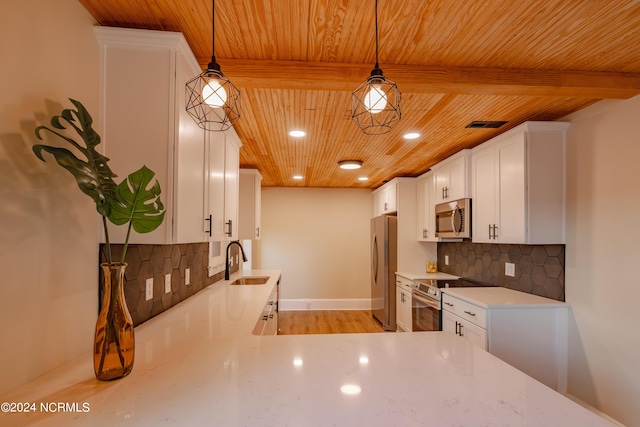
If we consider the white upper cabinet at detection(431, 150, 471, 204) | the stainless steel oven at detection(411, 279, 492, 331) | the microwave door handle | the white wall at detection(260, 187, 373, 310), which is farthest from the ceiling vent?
the white wall at detection(260, 187, 373, 310)

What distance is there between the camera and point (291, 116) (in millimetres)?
2469

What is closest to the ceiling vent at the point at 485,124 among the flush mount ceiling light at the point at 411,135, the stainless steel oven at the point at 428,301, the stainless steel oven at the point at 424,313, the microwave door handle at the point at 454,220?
the flush mount ceiling light at the point at 411,135

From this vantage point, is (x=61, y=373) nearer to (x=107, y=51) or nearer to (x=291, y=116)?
(x=107, y=51)

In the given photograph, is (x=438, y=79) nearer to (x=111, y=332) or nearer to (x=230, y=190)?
(x=230, y=190)

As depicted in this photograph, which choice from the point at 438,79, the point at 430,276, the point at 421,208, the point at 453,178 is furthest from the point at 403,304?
the point at 438,79

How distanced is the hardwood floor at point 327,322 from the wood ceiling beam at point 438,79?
3.60 m

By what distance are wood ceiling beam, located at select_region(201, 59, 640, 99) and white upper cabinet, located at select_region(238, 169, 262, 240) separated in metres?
2.44

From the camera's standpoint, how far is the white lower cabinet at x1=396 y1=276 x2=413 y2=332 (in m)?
4.07

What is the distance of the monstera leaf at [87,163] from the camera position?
0.94 metres

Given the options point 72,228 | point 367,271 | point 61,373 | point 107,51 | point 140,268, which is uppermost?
point 107,51

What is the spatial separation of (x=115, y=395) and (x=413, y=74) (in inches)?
75.0

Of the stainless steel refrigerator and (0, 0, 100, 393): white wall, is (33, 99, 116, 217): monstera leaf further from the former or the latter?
the stainless steel refrigerator

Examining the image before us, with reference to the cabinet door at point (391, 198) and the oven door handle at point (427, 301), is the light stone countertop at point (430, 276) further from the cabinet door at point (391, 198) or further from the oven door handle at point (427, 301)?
the cabinet door at point (391, 198)

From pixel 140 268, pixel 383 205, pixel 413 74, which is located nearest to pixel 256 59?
pixel 413 74
